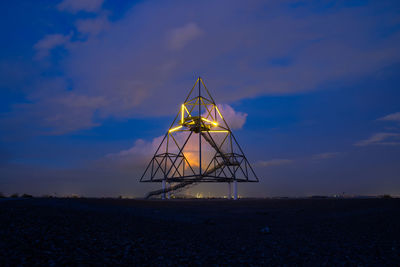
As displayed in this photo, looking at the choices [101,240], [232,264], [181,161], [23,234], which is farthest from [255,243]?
[181,161]

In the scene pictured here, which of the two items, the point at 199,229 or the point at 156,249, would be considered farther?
the point at 199,229

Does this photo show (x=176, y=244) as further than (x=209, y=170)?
No

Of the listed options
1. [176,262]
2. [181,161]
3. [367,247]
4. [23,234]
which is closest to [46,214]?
[23,234]

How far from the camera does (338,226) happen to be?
13016 millimetres

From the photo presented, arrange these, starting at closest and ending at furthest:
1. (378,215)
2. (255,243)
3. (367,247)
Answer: (367,247)
(255,243)
(378,215)

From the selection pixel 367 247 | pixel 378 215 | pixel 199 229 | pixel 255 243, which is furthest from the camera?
pixel 378 215

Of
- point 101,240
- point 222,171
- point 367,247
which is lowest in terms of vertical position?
Answer: point 367,247

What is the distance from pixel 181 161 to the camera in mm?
39969

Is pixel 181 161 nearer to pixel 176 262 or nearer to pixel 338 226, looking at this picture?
pixel 338 226

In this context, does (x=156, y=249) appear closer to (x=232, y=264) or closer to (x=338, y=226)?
(x=232, y=264)

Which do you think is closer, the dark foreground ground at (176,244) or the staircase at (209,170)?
the dark foreground ground at (176,244)

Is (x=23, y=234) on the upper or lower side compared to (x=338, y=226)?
upper

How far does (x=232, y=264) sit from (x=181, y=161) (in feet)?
108

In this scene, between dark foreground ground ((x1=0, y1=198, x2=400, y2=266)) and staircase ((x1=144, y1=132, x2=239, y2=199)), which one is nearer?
dark foreground ground ((x1=0, y1=198, x2=400, y2=266))
